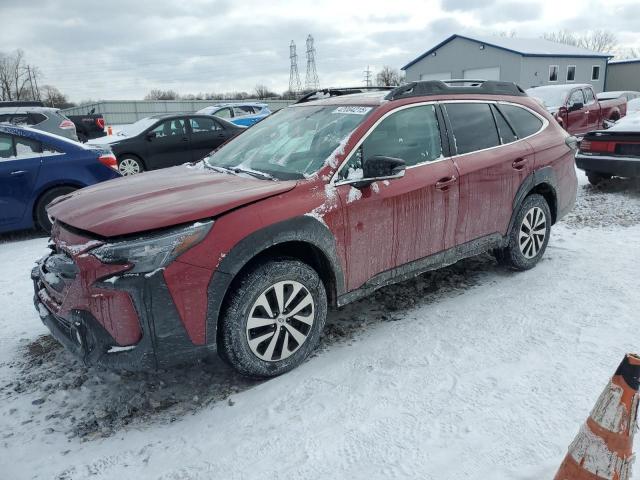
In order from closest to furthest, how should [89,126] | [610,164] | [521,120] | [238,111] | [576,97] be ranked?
[521,120], [610,164], [576,97], [238,111], [89,126]

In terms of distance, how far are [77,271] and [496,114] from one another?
11.7 ft

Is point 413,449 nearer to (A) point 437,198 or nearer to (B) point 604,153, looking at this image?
(A) point 437,198

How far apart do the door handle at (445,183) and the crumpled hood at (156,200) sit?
1190mm

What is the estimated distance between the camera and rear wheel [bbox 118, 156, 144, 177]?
34.5ft

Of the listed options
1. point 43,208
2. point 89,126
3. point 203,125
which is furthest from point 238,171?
point 89,126

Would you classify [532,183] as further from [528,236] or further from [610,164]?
[610,164]

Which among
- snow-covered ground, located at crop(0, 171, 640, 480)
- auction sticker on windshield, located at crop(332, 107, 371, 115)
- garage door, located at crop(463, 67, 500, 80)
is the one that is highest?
garage door, located at crop(463, 67, 500, 80)

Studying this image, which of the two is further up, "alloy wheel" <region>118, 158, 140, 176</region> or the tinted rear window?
the tinted rear window

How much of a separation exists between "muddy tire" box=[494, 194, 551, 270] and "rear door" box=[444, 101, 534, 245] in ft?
0.69

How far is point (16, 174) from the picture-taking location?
6047 mm

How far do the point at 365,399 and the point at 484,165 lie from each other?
2.19 m

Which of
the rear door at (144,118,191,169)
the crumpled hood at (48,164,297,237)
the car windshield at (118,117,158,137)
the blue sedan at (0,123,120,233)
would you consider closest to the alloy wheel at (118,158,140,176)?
the rear door at (144,118,191,169)

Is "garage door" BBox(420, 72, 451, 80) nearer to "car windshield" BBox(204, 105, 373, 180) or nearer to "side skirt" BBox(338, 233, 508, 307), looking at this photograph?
"side skirt" BBox(338, 233, 508, 307)

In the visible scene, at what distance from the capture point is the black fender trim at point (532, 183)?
4.33m
